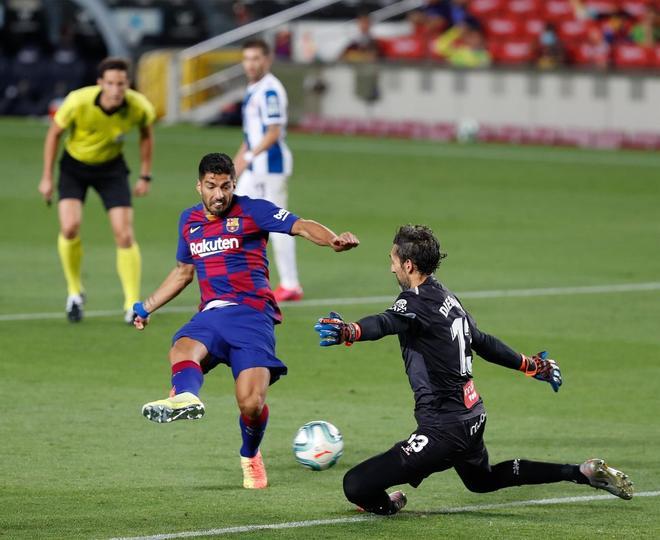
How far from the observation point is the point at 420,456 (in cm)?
744

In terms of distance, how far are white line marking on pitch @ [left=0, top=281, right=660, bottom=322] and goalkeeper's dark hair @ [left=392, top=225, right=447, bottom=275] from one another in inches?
269

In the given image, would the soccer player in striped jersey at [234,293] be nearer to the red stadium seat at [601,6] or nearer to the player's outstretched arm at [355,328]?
the player's outstretched arm at [355,328]

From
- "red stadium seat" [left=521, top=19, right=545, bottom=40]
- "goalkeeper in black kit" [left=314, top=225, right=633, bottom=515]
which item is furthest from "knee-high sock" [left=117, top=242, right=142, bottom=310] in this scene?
Result: "red stadium seat" [left=521, top=19, right=545, bottom=40]

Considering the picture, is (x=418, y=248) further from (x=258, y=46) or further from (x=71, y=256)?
(x=258, y=46)

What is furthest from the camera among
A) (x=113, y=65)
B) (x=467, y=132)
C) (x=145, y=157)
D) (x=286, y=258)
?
(x=467, y=132)

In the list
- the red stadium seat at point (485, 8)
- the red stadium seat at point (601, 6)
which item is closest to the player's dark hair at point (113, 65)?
the red stadium seat at point (601, 6)

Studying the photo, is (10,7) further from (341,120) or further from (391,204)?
(391,204)

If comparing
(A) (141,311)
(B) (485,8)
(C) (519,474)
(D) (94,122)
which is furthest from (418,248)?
(B) (485,8)

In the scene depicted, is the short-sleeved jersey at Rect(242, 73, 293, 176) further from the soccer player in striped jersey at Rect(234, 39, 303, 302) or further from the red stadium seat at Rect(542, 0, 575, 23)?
the red stadium seat at Rect(542, 0, 575, 23)

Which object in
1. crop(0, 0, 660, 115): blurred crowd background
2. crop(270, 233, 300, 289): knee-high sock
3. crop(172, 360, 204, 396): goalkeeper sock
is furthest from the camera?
crop(0, 0, 660, 115): blurred crowd background

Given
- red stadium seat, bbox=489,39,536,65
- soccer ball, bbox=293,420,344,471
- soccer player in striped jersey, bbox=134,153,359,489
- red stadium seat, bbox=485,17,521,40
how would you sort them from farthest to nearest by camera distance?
red stadium seat, bbox=485,17,521,40, red stadium seat, bbox=489,39,536,65, soccer ball, bbox=293,420,344,471, soccer player in striped jersey, bbox=134,153,359,489

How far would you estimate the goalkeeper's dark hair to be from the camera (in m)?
7.45

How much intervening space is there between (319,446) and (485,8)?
30.2 meters

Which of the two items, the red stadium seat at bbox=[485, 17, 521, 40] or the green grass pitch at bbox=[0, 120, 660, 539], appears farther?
the red stadium seat at bbox=[485, 17, 521, 40]
